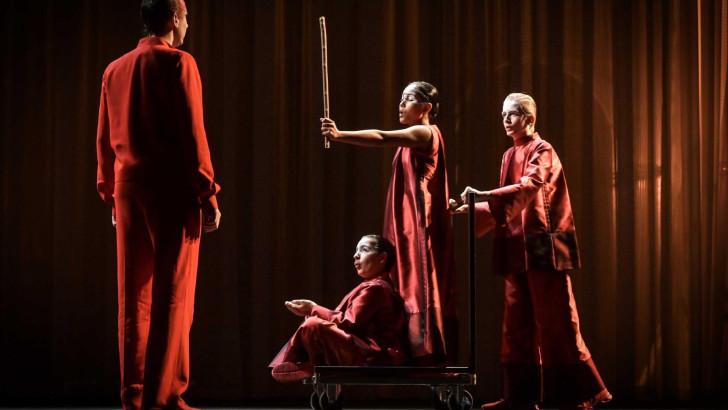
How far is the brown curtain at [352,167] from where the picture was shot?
5.07 m

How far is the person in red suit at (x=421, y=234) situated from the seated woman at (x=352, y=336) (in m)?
0.06

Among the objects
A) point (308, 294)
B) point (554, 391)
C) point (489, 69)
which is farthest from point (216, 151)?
point (554, 391)

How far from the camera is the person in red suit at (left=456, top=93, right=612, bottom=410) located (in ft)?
12.6

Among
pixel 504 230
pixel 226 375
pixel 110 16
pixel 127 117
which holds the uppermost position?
pixel 110 16

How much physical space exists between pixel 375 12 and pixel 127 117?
7.72ft

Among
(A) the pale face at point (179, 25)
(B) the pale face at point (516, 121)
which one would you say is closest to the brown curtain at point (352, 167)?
(B) the pale face at point (516, 121)

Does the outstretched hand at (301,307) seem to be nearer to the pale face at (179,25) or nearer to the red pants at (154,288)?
the red pants at (154,288)

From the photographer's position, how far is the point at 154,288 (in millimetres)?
3086

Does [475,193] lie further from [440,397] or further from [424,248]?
[440,397]

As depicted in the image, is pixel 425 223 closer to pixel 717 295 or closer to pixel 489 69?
pixel 489 69

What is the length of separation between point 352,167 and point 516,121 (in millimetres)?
1349

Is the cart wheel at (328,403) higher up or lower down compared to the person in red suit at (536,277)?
lower down

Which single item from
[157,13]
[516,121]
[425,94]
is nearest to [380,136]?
[425,94]

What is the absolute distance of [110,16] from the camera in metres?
5.30
